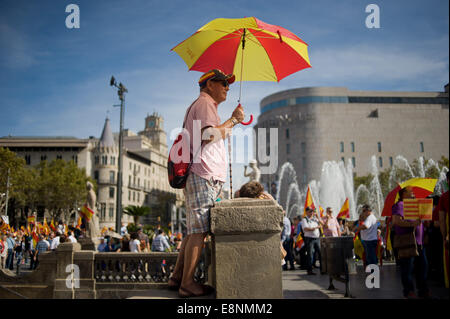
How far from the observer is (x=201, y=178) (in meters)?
3.85

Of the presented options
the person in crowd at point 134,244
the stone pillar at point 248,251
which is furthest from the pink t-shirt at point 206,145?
the person in crowd at point 134,244

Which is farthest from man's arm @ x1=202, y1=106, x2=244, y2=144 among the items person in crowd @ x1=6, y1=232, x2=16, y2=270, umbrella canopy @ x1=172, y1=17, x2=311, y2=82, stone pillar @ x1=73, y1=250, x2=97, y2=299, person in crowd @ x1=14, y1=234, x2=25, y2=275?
person in crowd @ x1=14, y1=234, x2=25, y2=275

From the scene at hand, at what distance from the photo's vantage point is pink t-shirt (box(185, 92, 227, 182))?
153 inches

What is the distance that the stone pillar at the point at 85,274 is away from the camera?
8688 mm

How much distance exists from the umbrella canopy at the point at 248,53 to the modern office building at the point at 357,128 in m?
74.7

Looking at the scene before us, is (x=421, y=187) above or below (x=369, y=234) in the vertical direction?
above

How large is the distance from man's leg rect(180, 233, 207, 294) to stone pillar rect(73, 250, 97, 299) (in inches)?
230

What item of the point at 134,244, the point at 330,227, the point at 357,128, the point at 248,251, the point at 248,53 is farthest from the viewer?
the point at 357,128

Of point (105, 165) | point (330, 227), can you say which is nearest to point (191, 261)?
point (330, 227)

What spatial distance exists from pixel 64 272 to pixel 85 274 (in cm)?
53

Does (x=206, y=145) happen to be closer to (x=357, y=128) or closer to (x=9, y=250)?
(x=9, y=250)

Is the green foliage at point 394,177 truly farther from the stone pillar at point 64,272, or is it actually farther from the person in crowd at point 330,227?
the stone pillar at point 64,272

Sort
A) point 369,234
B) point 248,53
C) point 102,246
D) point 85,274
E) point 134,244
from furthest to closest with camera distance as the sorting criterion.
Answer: point 102,246
point 134,244
point 369,234
point 85,274
point 248,53

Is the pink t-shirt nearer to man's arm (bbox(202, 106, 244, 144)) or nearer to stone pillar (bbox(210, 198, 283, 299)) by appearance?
man's arm (bbox(202, 106, 244, 144))
